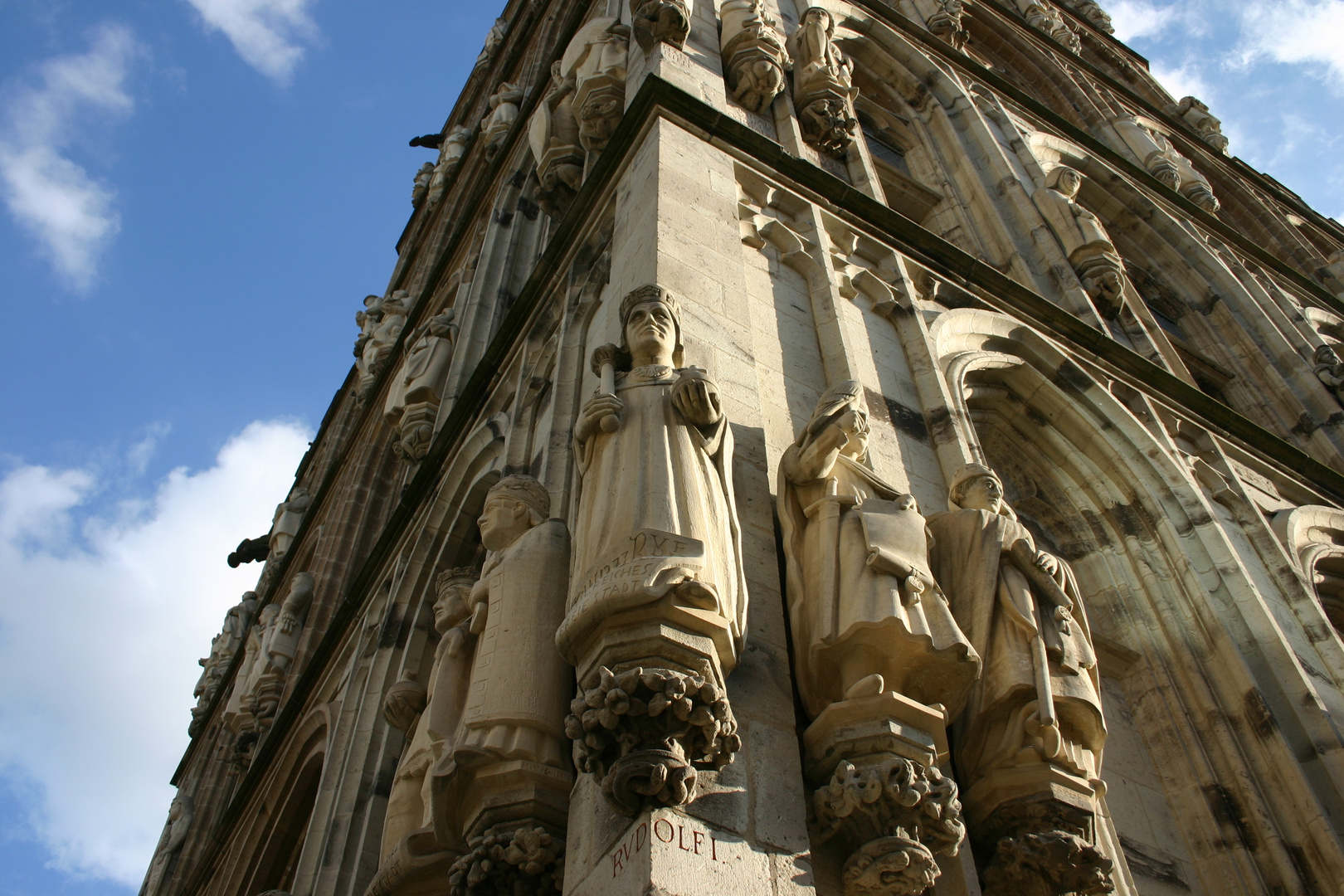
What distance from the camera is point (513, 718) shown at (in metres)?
3.67

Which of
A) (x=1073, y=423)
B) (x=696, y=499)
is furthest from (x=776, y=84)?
(x=696, y=499)

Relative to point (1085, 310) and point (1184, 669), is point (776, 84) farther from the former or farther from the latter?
point (1184, 669)

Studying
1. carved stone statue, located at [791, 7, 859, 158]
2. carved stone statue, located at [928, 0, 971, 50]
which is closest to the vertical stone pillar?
carved stone statue, located at [791, 7, 859, 158]

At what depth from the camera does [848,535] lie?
4.05 metres

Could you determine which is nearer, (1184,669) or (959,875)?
(959,875)

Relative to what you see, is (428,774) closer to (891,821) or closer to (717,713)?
(717,713)

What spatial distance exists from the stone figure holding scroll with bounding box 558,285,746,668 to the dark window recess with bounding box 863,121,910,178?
28.0 ft

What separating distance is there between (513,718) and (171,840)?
1284 centimetres

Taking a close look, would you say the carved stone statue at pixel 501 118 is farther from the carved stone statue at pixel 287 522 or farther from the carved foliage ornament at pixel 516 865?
the carved foliage ornament at pixel 516 865

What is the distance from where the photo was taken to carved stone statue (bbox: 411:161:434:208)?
23.8 metres

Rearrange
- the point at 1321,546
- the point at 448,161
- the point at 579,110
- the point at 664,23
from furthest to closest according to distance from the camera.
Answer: the point at 448,161, the point at 579,110, the point at 664,23, the point at 1321,546

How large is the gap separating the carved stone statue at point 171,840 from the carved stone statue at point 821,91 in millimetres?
11612

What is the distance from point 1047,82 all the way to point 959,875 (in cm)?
1853

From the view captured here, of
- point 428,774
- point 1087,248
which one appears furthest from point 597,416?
point 1087,248
